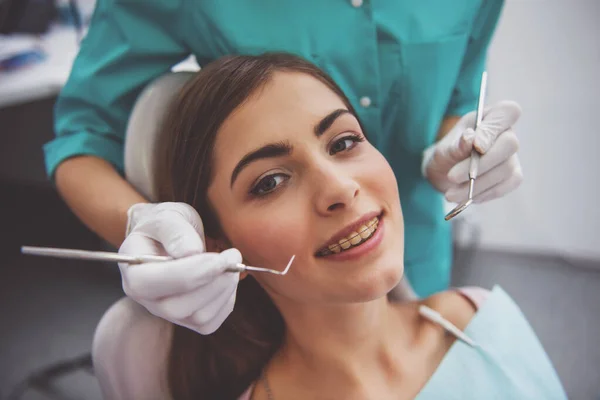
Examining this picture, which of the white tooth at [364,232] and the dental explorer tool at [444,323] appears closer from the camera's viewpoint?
the white tooth at [364,232]

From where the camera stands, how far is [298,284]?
0.68 metres

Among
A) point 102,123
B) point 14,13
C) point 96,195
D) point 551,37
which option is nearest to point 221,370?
point 96,195

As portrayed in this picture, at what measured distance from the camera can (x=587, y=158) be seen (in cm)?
103

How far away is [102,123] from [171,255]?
1.34ft

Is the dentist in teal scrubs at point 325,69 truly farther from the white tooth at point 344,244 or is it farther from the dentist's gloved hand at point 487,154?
the white tooth at point 344,244

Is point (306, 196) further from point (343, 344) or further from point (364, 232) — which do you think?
point (343, 344)

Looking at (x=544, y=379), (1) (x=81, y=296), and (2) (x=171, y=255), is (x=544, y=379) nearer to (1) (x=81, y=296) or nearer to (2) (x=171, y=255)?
(2) (x=171, y=255)

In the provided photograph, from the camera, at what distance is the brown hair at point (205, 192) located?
70 centimetres

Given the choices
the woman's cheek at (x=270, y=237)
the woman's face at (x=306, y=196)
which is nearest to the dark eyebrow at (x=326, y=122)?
the woman's face at (x=306, y=196)

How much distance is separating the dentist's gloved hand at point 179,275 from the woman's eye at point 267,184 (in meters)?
→ 0.11

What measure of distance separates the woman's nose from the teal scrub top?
209 mm

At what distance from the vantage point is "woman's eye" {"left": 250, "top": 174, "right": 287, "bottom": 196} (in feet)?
2.21

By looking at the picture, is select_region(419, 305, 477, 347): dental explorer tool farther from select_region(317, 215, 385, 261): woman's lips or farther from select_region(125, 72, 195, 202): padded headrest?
select_region(125, 72, 195, 202): padded headrest

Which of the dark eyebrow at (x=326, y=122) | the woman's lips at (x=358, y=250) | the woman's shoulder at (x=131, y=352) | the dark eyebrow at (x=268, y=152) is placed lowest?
the woman's shoulder at (x=131, y=352)
